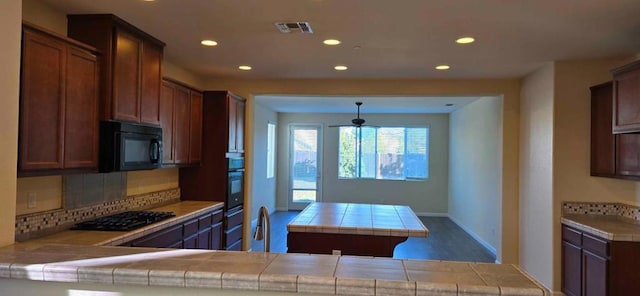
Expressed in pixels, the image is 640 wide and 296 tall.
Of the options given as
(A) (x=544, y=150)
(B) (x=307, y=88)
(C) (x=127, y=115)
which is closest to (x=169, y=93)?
(C) (x=127, y=115)

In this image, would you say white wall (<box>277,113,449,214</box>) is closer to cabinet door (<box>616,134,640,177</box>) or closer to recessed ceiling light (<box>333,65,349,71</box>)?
recessed ceiling light (<box>333,65,349,71</box>)

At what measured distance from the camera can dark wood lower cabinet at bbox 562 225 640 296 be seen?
3125 mm

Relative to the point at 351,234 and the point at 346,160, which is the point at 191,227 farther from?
the point at 346,160

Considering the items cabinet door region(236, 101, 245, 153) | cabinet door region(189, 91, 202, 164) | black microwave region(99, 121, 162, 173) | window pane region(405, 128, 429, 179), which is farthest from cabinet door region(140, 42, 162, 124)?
window pane region(405, 128, 429, 179)

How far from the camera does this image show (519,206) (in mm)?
4988

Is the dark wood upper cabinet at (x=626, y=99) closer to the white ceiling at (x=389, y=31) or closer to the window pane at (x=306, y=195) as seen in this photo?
the white ceiling at (x=389, y=31)

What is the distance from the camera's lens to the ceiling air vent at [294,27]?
9.98 ft

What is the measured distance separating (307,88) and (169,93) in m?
1.88

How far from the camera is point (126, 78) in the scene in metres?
3.11

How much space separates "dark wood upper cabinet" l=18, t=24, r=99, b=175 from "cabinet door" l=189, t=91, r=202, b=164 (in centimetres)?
166

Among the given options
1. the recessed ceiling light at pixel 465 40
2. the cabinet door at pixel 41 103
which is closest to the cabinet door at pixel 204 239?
the cabinet door at pixel 41 103

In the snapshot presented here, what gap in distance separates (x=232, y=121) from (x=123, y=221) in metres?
1.96

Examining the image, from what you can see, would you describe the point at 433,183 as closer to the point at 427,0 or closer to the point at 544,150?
the point at 544,150

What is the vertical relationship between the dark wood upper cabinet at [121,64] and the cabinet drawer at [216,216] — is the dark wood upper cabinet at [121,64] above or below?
above
